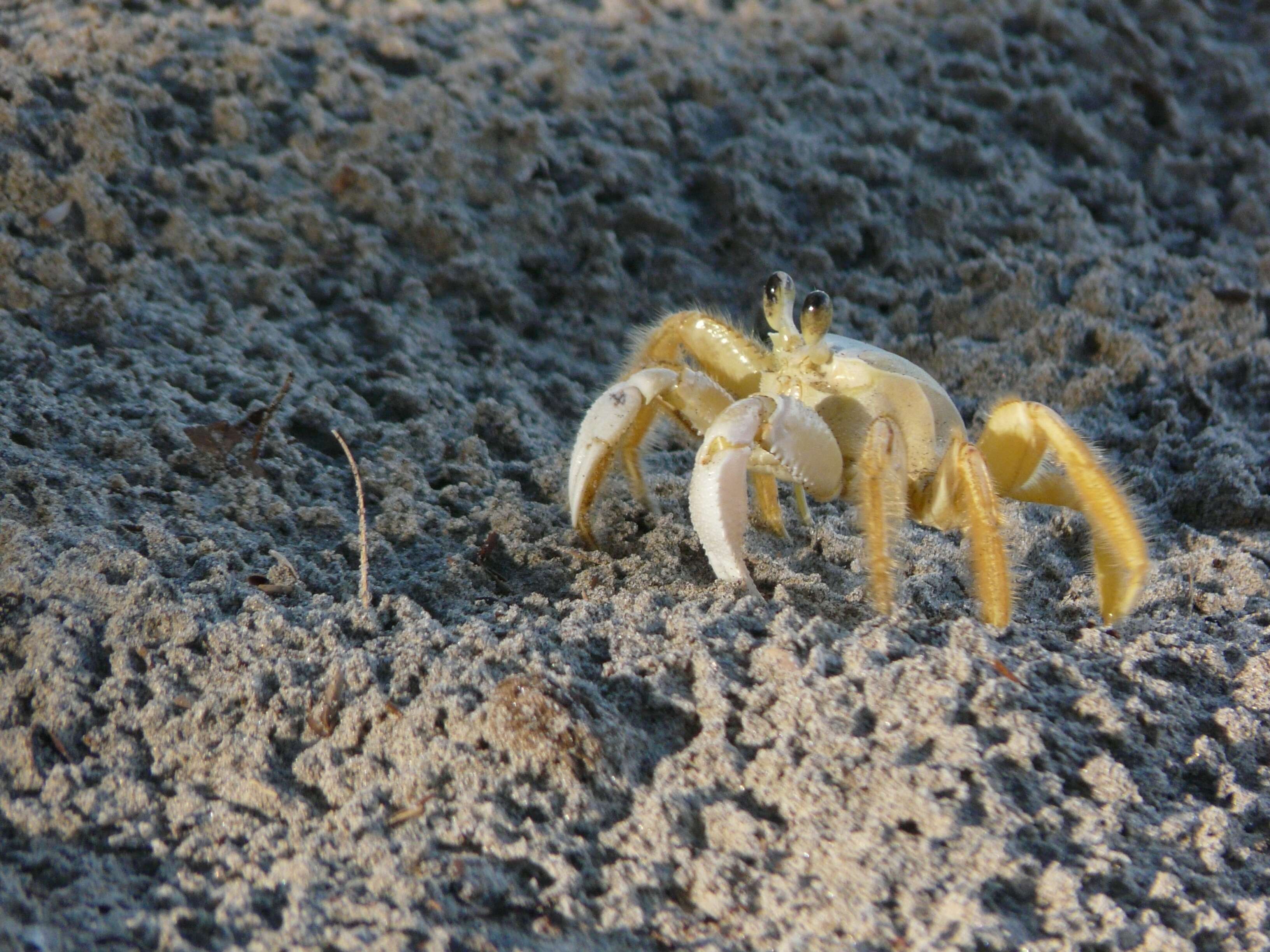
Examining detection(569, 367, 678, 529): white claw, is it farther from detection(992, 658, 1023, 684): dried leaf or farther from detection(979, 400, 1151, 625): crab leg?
detection(992, 658, 1023, 684): dried leaf

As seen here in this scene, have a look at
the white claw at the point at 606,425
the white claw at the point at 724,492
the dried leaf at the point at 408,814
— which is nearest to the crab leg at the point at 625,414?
the white claw at the point at 606,425

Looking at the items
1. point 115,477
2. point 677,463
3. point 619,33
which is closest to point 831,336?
point 677,463

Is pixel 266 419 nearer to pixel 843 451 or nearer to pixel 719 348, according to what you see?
pixel 719 348

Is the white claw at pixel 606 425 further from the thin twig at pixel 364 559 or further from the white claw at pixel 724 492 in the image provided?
the thin twig at pixel 364 559

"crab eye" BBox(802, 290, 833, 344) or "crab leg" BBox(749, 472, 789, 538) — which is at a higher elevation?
"crab eye" BBox(802, 290, 833, 344)

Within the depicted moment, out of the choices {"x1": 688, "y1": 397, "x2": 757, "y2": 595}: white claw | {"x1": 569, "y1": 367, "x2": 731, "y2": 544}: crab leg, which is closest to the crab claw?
{"x1": 688, "y1": 397, "x2": 757, "y2": 595}: white claw

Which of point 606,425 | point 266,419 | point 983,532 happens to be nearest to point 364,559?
point 606,425
